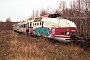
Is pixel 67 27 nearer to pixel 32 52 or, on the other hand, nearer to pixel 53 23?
pixel 53 23

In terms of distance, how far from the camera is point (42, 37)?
1748 centimetres

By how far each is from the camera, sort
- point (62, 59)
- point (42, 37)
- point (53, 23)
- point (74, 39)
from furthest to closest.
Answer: point (42, 37)
point (53, 23)
point (74, 39)
point (62, 59)

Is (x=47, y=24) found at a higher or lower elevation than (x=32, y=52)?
higher

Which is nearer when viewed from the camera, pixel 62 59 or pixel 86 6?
pixel 62 59

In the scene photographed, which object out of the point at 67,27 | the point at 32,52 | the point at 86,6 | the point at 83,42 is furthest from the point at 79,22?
the point at 32,52

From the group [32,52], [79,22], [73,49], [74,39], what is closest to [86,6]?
[79,22]

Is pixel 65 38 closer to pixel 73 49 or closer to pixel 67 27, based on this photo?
pixel 67 27

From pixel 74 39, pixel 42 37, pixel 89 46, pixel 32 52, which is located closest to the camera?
pixel 32 52

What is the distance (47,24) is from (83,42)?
4.39m

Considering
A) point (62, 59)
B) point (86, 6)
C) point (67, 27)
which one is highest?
point (86, 6)

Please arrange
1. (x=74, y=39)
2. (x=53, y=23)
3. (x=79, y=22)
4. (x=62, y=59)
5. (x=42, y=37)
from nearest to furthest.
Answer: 1. (x=62, y=59)
2. (x=74, y=39)
3. (x=53, y=23)
4. (x=42, y=37)
5. (x=79, y=22)

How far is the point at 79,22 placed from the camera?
23.1 meters

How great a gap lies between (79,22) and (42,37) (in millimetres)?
7071

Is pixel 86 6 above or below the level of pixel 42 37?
above
